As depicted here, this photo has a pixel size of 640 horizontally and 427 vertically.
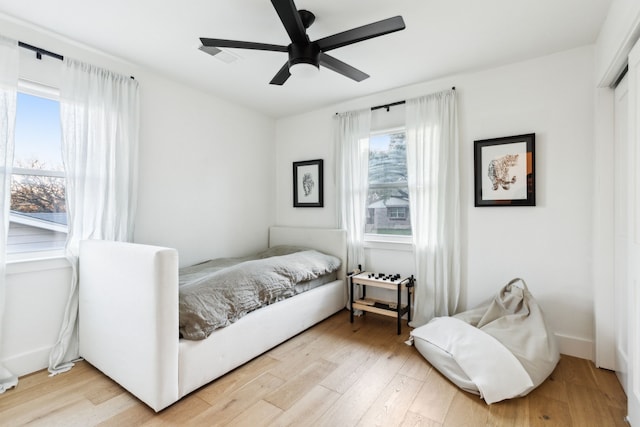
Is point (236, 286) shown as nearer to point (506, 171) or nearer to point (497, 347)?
point (497, 347)

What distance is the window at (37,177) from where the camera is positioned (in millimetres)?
2195

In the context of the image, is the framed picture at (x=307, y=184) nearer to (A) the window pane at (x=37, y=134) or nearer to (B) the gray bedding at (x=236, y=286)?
(B) the gray bedding at (x=236, y=286)

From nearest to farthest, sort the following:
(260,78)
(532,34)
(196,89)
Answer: (532,34) → (260,78) → (196,89)

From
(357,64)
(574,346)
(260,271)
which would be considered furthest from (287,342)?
(357,64)

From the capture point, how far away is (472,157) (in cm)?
283

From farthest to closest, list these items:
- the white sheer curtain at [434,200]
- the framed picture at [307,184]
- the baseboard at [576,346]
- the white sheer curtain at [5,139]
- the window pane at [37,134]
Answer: the framed picture at [307,184]
the white sheer curtain at [434,200]
the baseboard at [576,346]
the window pane at [37,134]
the white sheer curtain at [5,139]

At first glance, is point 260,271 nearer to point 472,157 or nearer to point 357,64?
point 357,64

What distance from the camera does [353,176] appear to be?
3.50m

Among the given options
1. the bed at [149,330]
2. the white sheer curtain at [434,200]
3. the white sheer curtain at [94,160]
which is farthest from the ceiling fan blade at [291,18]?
the white sheer curtain at [94,160]

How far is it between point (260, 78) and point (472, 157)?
2218mm

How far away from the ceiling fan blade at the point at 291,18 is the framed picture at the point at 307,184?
6.86ft

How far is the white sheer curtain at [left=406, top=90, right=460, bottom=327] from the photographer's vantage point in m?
2.88

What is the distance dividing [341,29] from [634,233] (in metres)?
2.14

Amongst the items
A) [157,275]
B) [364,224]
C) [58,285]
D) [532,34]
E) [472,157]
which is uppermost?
[532,34]
